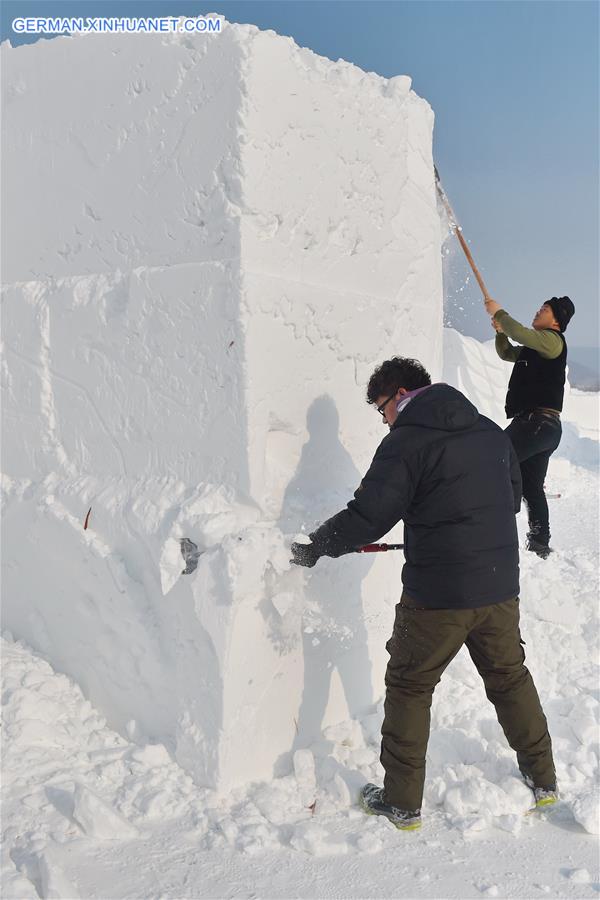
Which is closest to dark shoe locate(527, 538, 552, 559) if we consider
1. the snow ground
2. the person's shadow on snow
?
the snow ground

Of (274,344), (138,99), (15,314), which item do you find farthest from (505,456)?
(15,314)

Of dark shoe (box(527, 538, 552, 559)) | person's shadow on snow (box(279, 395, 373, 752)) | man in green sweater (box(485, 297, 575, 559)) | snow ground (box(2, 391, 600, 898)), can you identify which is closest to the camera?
snow ground (box(2, 391, 600, 898))

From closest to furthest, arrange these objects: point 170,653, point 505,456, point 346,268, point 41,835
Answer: point 41,835
point 505,456
point 170,653
point 346,268

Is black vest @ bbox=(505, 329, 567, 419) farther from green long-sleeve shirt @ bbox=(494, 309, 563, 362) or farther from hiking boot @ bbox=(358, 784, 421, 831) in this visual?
hiking boot @ bbox=(358, 784, 421, 831)

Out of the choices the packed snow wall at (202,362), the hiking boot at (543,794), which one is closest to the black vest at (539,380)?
the packed snow wall at (202,362)

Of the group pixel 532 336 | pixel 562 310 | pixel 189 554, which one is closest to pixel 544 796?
pixel 189 554

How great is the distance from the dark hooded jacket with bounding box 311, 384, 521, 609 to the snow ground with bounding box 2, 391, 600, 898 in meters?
0.70

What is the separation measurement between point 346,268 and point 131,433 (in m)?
1.07

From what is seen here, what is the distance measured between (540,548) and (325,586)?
1698 millimetres

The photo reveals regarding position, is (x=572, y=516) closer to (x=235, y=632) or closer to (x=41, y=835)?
(x=235, y=632)

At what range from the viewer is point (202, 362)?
8.84 ft

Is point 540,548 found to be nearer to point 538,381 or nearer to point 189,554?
point 538,381

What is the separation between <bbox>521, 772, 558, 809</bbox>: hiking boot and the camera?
2.53 meters

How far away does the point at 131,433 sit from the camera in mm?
2943
